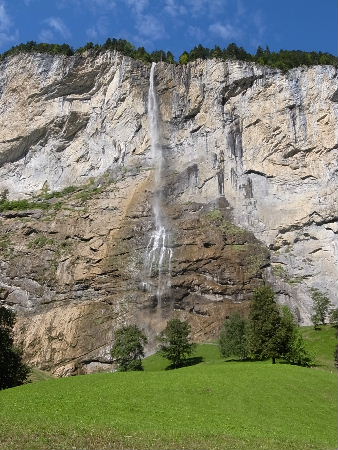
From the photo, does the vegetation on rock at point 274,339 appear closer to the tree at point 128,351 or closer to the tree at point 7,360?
the tree at point 128,351

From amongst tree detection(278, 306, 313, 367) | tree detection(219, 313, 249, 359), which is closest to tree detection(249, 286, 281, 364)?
tree detection(278, 306, 313, 367)

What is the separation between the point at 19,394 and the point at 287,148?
2464 inches

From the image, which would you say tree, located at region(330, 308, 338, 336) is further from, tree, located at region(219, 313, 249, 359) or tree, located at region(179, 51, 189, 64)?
tree, located at region(179, 51, 189, 64)

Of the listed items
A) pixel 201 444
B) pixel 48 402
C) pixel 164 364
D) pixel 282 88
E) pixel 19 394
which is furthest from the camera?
pixel 282 88

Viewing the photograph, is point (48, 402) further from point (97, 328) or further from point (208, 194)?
point (208, 194)

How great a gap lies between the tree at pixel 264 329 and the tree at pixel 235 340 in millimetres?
3438

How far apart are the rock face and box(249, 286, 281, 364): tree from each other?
681 inches

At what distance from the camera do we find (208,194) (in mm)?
77375

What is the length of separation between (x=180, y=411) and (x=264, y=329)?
2168 centimetres

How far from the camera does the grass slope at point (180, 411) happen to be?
16.9 meters

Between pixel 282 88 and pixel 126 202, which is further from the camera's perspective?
pixel 282 88

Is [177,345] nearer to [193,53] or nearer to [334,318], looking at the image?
[334,318]

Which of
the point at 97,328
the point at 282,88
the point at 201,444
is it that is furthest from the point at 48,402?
the point at 282,88

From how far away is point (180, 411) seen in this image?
2256cm
